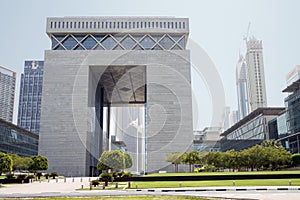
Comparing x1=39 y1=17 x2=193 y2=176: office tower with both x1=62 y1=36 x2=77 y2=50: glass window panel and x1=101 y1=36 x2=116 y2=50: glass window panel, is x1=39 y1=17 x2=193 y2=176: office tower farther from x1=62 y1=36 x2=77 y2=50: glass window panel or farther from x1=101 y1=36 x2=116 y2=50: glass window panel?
x1=62 y1=36 x2=77 y2=50: glass window panel

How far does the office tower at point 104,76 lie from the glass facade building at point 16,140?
25996 millimetres

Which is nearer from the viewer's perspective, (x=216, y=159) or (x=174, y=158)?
(x=174, y=158)

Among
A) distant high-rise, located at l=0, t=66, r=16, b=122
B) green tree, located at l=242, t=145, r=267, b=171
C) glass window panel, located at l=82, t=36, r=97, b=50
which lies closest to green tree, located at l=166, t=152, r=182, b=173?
green tree, located at l=242, t=145, r=267, b=171

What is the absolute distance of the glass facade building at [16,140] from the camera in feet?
226

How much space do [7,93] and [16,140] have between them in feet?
220

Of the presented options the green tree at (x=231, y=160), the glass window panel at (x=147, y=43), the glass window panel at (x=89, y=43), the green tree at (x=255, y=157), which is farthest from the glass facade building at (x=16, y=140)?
the green tree at (x=255, y=157)

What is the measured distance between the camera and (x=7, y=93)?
442 ft

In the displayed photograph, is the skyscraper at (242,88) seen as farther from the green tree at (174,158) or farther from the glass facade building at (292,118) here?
the green tree at (174,158)

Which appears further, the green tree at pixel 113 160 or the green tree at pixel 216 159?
the green tree at pixel 216 159

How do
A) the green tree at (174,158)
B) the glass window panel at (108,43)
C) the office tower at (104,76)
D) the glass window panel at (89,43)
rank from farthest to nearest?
the glass window panel at (89,43) → the glass window panel at (108,43) → the office tower at (104,76) → the green tree at (174,158)

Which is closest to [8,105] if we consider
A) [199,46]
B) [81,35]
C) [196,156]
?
[81,35]

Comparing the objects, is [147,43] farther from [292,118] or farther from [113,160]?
[292,118]

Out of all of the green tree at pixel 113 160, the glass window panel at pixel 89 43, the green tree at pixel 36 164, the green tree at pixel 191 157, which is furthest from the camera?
the glass window panel at pixel 89 43

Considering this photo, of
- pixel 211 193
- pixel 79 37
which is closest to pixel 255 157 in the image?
pixel 211 193
